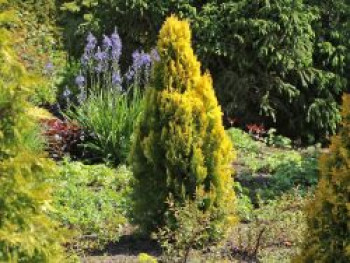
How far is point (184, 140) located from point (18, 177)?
9.26 ft

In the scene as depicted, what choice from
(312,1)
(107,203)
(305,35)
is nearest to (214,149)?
(107,203)

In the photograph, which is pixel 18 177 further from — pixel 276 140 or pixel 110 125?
pixel 276 140

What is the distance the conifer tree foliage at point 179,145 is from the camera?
618 cm

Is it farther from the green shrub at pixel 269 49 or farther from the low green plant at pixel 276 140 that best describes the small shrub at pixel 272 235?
the green shrub at pixel 269 49

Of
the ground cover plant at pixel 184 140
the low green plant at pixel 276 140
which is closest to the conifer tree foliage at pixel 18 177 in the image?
the ground cover plant at pixel 184 140

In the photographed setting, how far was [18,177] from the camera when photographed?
342 centimetres

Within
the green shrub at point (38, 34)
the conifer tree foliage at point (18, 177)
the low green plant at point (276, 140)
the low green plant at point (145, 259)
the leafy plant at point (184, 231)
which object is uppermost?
the green shrub at point (38, 34)

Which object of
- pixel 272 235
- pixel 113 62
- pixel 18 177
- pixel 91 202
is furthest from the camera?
pixel 113 62

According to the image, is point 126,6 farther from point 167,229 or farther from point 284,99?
point 167,229

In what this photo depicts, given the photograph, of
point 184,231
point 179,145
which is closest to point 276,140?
point 179,145

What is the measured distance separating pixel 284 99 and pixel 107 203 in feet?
15.0

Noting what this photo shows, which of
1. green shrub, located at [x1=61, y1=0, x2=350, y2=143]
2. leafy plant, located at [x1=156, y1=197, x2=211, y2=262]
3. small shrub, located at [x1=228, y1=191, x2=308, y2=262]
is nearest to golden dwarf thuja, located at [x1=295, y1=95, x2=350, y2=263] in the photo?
leafy plant, located at [x1=156, y1=197, x2=211, y2=262]

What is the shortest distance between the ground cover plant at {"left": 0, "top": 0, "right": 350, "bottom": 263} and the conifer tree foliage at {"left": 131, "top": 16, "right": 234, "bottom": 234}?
0.01 m

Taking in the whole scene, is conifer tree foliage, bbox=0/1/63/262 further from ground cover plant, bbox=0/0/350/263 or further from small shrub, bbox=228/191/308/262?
small shrub, bbox=228/191/308/262
